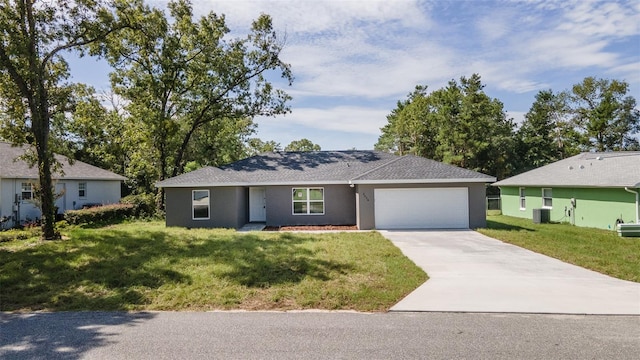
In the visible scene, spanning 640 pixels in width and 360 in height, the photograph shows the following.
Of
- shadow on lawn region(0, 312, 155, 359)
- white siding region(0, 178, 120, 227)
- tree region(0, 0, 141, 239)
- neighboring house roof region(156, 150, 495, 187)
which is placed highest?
tree region(0, 0, 141, 239)

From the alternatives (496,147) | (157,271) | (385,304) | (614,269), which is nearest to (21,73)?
(157,271)

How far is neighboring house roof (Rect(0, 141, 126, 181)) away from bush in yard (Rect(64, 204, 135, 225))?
208cm

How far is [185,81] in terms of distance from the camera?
24.0 metres

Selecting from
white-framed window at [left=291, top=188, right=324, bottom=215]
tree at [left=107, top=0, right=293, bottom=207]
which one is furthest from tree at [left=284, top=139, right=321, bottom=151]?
white-framed window at [left=291, top=188, right=324, bottom=215]

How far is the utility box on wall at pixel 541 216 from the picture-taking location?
19.5 meters

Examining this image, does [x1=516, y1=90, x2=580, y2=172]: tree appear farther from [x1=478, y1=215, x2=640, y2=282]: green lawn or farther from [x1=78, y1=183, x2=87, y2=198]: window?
[x1=78, y1=183, x2=87, y2=198]: window

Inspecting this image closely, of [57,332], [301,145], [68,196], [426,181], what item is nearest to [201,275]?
[57,332]

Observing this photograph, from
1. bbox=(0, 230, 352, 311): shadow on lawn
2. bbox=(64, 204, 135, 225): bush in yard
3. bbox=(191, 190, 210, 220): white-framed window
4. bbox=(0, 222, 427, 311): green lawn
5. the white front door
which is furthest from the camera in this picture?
the white front door

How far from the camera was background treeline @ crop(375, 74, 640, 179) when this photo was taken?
36.5m

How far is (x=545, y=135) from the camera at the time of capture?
41250 mm

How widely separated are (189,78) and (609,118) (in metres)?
40.0

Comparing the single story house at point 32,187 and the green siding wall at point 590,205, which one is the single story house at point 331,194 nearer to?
the single story house at point 32,187

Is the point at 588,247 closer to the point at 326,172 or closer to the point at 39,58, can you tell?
the point at 326,172

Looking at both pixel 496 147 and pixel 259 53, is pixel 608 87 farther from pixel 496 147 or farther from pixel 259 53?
pixel 259 53
